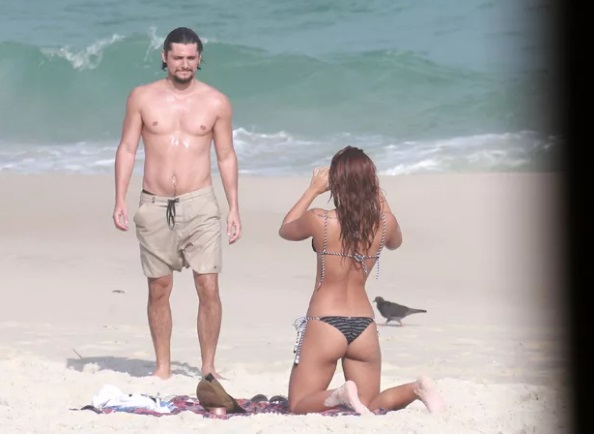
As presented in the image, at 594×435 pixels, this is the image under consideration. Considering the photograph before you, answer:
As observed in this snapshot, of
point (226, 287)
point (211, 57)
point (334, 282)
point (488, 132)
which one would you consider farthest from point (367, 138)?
point (334, 282)

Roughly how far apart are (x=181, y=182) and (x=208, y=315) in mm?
717

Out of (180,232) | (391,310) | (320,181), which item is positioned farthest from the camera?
(391,310)

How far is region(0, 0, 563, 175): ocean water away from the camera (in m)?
21.5

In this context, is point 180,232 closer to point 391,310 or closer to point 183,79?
point 183,79

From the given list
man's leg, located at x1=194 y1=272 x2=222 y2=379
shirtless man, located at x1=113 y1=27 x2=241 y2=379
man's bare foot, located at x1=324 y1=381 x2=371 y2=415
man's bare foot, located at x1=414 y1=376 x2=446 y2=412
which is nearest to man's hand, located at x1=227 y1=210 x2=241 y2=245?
shirtless man, located at x1=113 y1=27 x2=241 y2=379

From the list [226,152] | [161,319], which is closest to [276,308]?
[161,319]

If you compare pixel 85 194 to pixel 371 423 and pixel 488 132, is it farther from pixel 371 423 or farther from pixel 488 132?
pixel 371 423

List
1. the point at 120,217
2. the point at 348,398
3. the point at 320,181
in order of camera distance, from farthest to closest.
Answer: the point at 120,217
the point at 320,181
the point at 348,398

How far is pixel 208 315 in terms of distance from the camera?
7223 millimetres

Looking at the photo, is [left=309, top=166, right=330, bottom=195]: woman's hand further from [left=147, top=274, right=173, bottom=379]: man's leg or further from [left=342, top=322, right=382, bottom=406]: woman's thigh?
[left=147, top=274, right=173, bottom=379]: man's leg

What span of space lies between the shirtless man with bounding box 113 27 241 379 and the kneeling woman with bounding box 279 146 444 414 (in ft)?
3.72

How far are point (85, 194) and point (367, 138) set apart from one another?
6.16 meters

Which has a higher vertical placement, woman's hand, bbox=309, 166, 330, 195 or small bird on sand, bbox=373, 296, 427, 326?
woman's hand, bbox=309, 166, 330, 195

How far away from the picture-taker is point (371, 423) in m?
5.72
